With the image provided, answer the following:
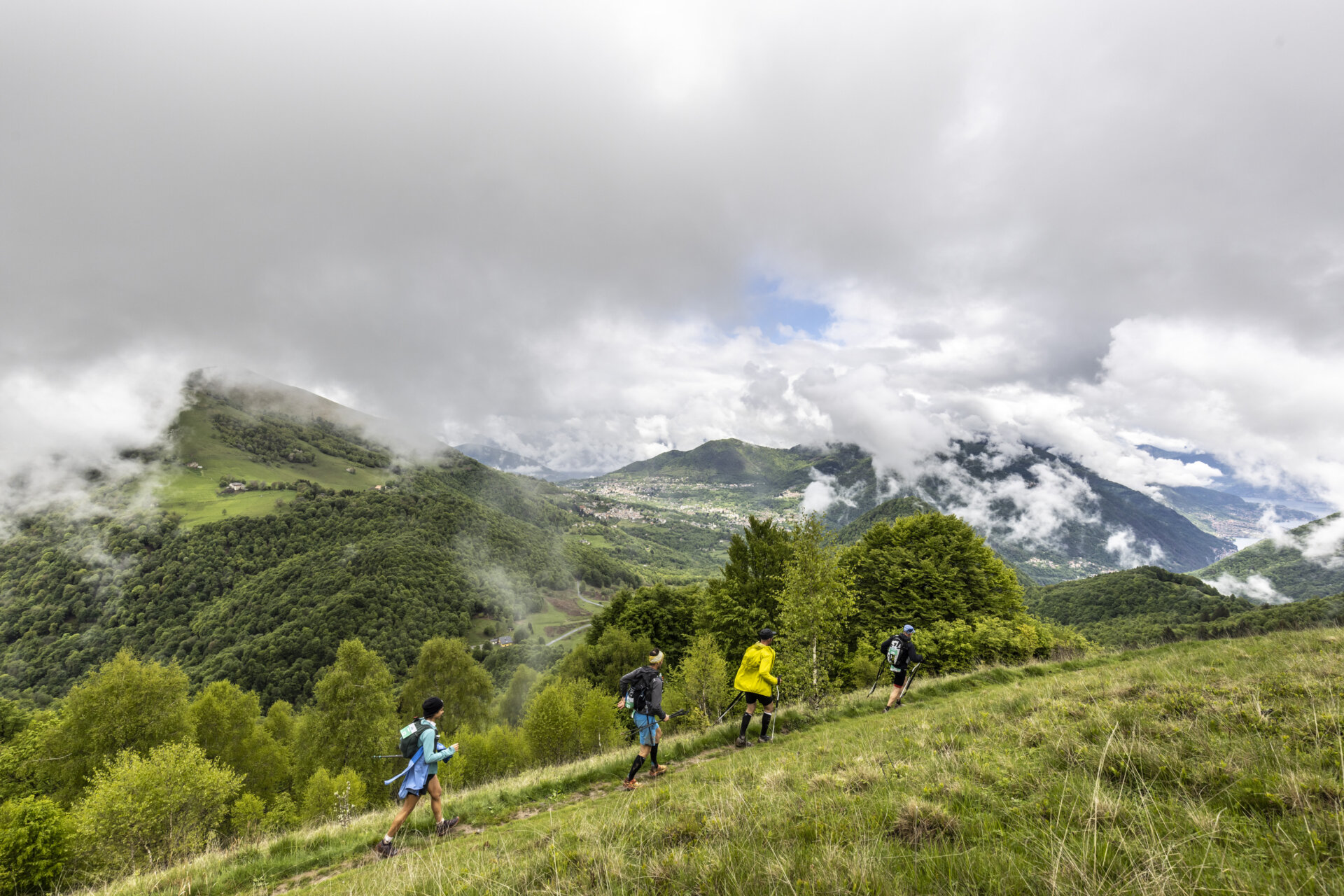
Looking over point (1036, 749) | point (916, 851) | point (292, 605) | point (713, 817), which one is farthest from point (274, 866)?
point (292, 605)

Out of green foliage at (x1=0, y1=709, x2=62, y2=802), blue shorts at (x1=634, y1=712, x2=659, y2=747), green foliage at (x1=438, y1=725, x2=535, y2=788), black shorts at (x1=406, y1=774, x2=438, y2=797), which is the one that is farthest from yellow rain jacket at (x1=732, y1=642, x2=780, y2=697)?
green foliage at (x1=0, y1=709, x2=62, y2=802)

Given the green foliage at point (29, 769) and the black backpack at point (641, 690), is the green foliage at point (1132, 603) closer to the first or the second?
the black backpack at point (641, 690)

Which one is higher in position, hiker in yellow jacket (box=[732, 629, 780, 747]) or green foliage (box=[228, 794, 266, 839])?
hiker in yellow jacket (box=[732, 629, 780, 747])

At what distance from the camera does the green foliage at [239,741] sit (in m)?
33.1

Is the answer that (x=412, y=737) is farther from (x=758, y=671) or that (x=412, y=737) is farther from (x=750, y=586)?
(x=750, y=586)

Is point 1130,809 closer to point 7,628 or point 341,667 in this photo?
point 341,667

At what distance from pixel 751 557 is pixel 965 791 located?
29400mm

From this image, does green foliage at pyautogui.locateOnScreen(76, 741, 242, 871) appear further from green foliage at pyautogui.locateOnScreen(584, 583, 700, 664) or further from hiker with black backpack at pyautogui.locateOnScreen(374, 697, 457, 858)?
green foliage at pyautogui.locateOnScreen(584, 583, 700, 664)

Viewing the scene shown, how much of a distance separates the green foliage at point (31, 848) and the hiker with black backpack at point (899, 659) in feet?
86.6

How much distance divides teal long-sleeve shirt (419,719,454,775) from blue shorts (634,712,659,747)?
3.54 meters

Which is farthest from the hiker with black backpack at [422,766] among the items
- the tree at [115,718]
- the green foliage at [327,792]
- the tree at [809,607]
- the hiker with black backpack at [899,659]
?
the tree at [115,718]

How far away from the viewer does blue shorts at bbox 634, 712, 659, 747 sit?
9.08m

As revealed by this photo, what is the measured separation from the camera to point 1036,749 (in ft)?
17.7

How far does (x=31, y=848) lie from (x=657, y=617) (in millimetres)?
39920
